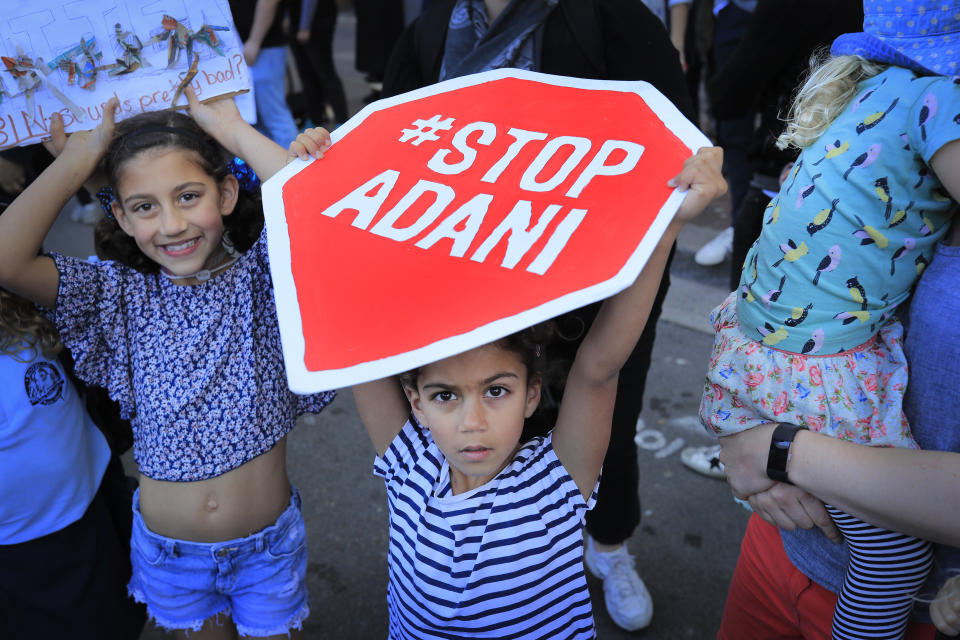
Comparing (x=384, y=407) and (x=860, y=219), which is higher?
(x=860, y=219)

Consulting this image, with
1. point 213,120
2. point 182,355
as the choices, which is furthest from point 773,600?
point 213,120

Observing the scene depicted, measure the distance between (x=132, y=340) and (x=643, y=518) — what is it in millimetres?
1880

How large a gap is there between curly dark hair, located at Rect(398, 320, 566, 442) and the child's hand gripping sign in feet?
0.95

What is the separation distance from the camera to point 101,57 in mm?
1664

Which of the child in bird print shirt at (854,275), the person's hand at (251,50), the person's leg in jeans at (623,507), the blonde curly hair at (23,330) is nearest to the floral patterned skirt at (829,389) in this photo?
the child in bird print shirt at (854,275)

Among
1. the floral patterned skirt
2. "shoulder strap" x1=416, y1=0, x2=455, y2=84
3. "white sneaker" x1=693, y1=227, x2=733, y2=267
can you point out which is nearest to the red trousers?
the floral patterned skirt

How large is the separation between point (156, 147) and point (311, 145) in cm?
54

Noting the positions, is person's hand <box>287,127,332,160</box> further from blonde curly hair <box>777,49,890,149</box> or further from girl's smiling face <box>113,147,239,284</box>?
blonde curly hair <box>777,49,890,149</box>

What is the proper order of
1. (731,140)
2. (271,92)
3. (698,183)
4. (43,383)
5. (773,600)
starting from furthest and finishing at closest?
(271,92), (731,140), (43,383), (773,600), (698,183)

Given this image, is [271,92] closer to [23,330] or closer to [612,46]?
[23,330]

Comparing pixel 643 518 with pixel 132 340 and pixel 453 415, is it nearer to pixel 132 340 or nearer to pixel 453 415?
pixel 453 415

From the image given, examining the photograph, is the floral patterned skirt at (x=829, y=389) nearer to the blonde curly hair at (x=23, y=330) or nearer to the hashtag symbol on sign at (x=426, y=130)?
the hashtag symbol on sign at (x=426, y=130)

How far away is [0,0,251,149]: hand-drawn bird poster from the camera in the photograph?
1602mm

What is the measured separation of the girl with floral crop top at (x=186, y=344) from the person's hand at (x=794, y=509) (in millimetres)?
1048
